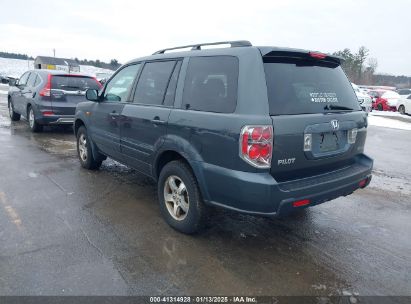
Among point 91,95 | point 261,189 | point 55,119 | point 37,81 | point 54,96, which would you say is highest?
point 37,81

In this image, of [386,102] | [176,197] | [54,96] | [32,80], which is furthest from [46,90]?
[386,102]

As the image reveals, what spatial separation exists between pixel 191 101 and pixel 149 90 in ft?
3.03

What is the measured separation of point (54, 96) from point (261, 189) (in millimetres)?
7611

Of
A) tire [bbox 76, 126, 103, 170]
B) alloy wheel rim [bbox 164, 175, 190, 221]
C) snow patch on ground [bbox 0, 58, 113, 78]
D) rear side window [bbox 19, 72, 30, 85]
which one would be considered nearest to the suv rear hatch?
alloy wheel rim [bbox 164, 175, 190, 221]

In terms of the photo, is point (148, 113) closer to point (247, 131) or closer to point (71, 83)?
point (247, 131)

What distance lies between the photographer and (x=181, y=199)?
3.75 metres

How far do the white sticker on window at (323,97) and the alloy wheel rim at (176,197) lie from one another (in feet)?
5.15

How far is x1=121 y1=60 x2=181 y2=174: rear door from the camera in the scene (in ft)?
12.7

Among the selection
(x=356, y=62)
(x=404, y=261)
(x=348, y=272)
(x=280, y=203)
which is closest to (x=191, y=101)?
(x=280, y=203)

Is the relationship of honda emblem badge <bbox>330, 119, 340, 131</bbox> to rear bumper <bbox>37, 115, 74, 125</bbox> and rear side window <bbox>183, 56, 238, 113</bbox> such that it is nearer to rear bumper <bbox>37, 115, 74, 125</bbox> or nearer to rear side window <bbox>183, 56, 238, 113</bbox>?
rear side window <bbox>183, 56, 238, 113</bbox>

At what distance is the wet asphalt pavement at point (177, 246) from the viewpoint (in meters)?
2.88

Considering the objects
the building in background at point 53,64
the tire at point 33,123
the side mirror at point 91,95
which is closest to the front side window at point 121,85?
the side mirror at point 91,95

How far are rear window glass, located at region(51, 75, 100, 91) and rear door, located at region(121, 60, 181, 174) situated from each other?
5258mm

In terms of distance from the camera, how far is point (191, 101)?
355cm
